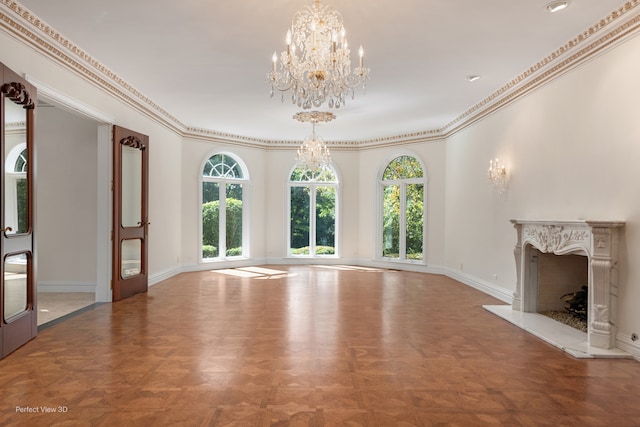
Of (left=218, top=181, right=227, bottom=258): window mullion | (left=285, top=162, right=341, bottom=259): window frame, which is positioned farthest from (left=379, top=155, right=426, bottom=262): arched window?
(left=218, top=181, right=227, bottom=258): window mullion

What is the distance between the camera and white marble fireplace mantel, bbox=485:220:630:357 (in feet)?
13.3

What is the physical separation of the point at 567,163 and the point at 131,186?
18.9 feet

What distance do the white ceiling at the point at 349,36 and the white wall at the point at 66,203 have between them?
145cm

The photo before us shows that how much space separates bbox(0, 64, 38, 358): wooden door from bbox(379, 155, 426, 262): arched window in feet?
24.6

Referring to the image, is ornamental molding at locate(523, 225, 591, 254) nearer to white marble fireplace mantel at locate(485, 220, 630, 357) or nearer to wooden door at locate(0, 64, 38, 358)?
white marble fireplace mantel at locate(485, 220, 630, 357)

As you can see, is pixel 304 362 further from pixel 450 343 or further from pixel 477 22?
pixel 477 22

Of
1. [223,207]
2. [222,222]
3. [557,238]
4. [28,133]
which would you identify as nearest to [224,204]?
[223,207]

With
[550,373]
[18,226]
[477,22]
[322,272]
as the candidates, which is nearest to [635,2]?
[477,22]

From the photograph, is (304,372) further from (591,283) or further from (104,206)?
(104,206)

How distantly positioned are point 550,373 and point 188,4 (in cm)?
426

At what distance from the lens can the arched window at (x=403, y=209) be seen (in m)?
10.0

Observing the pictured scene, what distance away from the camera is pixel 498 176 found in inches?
262

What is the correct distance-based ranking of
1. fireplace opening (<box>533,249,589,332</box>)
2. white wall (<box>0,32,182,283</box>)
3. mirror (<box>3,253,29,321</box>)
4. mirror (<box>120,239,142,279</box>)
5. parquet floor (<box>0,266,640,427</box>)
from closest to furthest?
1. parquet floor (<box>0,266,640,427</box>)
2. mirror (<box>3,253,29,321</box>)
3. white wall (<box>0,32,182,283</box>)
4. fireplace opening (<box>533,249,589,332</box>)
5. mirror (<box>120,239,142,279</box>)

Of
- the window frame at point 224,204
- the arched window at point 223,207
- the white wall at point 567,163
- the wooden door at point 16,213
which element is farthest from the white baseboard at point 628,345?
the arched window at point 223,207
